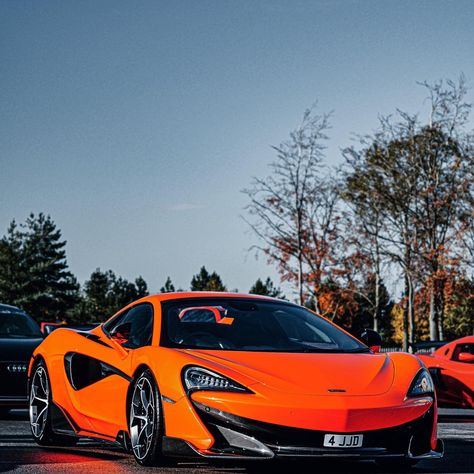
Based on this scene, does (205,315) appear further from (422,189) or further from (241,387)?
(422,189)

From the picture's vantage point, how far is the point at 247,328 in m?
7.66

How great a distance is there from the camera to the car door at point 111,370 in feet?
24.7

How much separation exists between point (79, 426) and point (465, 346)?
841 centimetres

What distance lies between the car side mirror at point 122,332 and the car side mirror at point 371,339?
73.5 inches

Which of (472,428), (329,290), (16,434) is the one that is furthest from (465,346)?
(329,290)

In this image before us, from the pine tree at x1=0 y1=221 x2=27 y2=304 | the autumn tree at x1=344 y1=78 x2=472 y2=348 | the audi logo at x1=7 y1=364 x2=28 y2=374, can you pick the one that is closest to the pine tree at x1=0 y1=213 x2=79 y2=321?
the pine tree at x1=0 y1=221 x2=27 y2=304

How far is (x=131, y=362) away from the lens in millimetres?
7375

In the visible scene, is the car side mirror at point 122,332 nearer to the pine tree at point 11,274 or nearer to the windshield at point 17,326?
the windshield at point 17,326

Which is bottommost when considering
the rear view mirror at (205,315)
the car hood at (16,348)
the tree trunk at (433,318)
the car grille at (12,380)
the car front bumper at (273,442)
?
the car front bumper at (273,442)

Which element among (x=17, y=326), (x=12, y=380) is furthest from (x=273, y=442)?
(x=17, y=326)

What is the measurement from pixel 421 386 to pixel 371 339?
1.16 meters

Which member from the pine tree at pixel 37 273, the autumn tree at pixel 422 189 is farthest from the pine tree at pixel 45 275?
the autumn tree at pixel 422 189

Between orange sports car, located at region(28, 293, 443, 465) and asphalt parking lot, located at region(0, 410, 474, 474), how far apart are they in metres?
0.18

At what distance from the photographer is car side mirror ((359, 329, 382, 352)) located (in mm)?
7942
